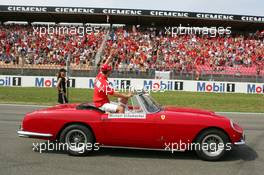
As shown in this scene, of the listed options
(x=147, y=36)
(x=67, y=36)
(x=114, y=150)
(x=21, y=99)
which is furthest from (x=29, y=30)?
(x=114, y=150)

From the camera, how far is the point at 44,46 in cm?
3688

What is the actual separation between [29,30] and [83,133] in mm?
34150

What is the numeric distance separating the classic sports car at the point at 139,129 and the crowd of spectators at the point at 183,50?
2225 cm

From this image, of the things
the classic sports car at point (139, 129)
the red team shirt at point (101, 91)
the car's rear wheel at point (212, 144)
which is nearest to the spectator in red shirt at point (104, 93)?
the red team shirt at point (101, 91)

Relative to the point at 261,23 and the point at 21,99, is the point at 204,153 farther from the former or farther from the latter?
the point at 261,23

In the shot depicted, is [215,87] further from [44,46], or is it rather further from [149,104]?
[149,104]

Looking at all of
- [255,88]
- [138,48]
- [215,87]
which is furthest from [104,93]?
[138,48]

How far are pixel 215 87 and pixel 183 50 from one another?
25.0 ft

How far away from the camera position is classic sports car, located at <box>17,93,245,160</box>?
7.62 m

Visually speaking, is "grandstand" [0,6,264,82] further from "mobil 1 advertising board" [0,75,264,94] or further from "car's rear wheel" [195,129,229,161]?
"car's rear wheel" [195,129,229,161]

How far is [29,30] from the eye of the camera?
132ft

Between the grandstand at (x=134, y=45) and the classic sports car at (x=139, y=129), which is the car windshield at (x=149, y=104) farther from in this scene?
the grandstand at (x=134, y=45)

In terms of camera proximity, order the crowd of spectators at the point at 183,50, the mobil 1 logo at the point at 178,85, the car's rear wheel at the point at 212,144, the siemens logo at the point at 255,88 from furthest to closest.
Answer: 1. the crowd of spectators at the point at 183,50
2. the mobil 1 logo at the point at 178,85
3. the siemens logo at the point at 255,88
4. the car's rear wheel at the point at 212,144

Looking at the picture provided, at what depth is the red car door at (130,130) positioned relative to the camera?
7668mm
